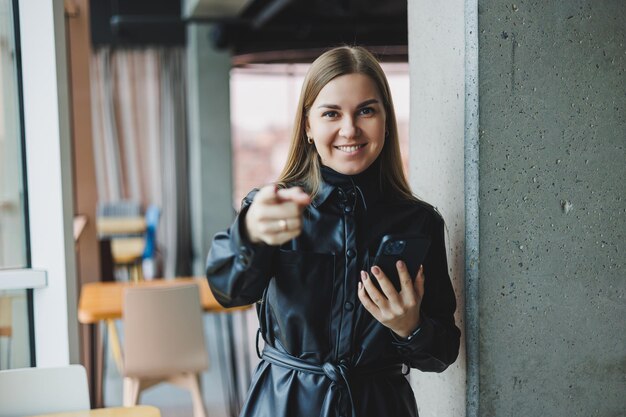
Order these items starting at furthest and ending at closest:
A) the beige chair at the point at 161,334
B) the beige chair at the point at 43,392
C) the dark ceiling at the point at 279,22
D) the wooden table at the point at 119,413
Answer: the dark ceiling at the point at 279,22
the beige chair at the point at 161,334
the beige chair at the point at 43,392
the wooden table at the point at 119,413

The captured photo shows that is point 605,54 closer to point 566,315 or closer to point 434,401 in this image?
point 566,315

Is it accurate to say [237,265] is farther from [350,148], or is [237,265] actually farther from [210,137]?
[210,137]

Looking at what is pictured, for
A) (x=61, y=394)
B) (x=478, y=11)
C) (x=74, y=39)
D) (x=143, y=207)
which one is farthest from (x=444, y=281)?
(x=143, y=207)

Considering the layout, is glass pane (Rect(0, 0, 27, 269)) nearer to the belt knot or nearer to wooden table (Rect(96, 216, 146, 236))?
the belt knot

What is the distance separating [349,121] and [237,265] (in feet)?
1.12

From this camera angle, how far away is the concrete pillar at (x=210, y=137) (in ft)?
25.8

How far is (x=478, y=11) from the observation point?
4.76 ft

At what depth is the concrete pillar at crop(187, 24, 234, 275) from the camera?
7875 millimetres

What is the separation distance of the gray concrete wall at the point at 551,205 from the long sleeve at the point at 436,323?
107 millimetres

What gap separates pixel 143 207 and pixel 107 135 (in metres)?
1.04

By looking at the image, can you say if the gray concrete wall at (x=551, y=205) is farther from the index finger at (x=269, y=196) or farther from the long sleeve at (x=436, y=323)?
the index finger at (x=269, y=196)

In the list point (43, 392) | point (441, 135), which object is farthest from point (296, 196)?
point (43, 392)

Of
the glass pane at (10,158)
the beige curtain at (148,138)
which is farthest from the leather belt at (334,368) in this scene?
the beige curtain at (148,138)

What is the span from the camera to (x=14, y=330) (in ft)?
8.25
